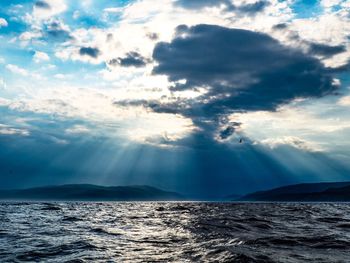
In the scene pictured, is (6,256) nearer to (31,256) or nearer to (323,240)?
(31,256)

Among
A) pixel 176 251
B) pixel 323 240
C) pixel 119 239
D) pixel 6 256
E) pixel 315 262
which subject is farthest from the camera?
pixel 119 239

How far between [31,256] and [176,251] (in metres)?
8.79

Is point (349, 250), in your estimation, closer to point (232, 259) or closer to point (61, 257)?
point (232, 259)

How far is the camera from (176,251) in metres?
21.9

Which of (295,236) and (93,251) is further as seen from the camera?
(295,236)

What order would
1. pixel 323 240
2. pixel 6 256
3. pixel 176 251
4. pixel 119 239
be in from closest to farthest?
pixel 6 256 → pixel 176 251 → pixel 323 240 → pixel 119 239

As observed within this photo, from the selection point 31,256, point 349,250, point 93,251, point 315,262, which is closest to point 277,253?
point 315,262

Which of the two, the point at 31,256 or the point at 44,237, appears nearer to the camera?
the point at 31,256

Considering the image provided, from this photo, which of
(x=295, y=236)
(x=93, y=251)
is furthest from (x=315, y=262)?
(x=93, y=251)

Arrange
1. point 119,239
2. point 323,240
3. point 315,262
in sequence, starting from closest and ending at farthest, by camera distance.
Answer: point 315,262, point 323,240, point 119,239

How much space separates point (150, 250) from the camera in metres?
22.4

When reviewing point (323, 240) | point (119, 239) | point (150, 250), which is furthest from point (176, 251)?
point (323, 240)

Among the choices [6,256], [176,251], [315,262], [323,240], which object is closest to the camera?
[315,262]

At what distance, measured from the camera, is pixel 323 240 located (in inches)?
1055
